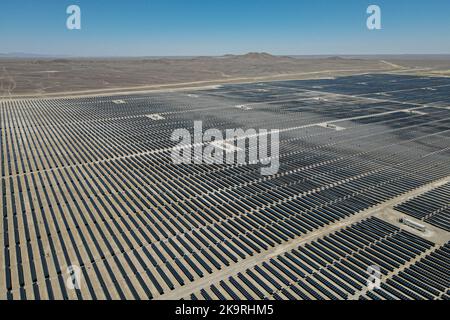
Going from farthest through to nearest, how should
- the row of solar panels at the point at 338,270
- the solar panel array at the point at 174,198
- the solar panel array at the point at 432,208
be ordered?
the solar panel array at the point at 432,208, the solar panel array at the point at 174,198, the row of solar panels at the point at 338,270

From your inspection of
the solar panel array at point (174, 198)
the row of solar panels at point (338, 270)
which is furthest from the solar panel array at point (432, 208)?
the row of solar panels at point (338, 270)

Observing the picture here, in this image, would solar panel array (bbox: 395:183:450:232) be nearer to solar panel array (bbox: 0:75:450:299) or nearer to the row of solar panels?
solar panel array (bbox: 0:75:450:299)

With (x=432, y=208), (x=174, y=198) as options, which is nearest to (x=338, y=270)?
(x=432, y=208)

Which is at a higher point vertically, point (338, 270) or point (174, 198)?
point (174, 198)

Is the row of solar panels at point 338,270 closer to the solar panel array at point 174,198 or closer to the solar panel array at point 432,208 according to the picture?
the solar panel array at point 174,198

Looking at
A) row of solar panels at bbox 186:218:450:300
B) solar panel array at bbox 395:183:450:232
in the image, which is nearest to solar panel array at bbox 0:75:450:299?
row of solar panels at bbox 186:218:450:300

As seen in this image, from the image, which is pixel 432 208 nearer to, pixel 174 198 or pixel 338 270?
pixel 338 270

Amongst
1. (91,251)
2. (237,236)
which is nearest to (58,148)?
(91,251)
